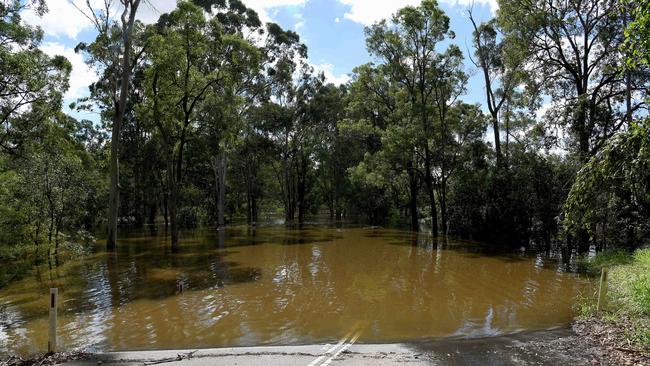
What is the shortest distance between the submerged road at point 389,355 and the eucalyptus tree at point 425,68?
22203 mm

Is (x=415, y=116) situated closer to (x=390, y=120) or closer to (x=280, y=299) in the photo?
(x=390, y=120)

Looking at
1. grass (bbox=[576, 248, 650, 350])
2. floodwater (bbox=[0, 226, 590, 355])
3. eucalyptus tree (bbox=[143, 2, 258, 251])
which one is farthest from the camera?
eucalyptus tree (bbox=[143, 2, 258, 251])

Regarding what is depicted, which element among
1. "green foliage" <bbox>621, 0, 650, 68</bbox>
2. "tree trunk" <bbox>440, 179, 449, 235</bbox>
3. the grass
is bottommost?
the grass

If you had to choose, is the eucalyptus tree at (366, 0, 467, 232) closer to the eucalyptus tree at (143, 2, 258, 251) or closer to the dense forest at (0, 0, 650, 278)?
the dense forest at (0, 0, 650, 278)

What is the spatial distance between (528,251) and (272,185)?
157 ft

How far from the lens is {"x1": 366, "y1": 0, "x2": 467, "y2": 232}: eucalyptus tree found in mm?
28172

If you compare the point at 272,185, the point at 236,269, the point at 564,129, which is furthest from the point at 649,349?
the point at 272,185

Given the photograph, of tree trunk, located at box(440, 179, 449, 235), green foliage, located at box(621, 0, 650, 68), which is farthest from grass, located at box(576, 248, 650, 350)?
tree trunk, located at box(440, 179, 449, 235)

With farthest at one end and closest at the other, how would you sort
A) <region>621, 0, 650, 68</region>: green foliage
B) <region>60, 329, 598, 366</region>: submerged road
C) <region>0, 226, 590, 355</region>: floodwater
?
<region>0, 226, 590, 355</region>: floodwater
<region>60, 329, 598, 366</region>: submerged road
<region>621, 0, 650, 68</region>: green foliage

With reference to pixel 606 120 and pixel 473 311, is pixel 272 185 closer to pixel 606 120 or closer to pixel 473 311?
pixel 606 120

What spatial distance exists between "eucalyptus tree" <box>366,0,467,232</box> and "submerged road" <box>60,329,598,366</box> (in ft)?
72.8

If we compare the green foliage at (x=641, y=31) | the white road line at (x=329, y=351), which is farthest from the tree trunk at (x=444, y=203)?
the green foliage at (x=641, y=31)

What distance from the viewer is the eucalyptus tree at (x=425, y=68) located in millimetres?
28172

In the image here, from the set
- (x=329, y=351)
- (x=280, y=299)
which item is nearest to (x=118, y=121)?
(x=280, y=299)
